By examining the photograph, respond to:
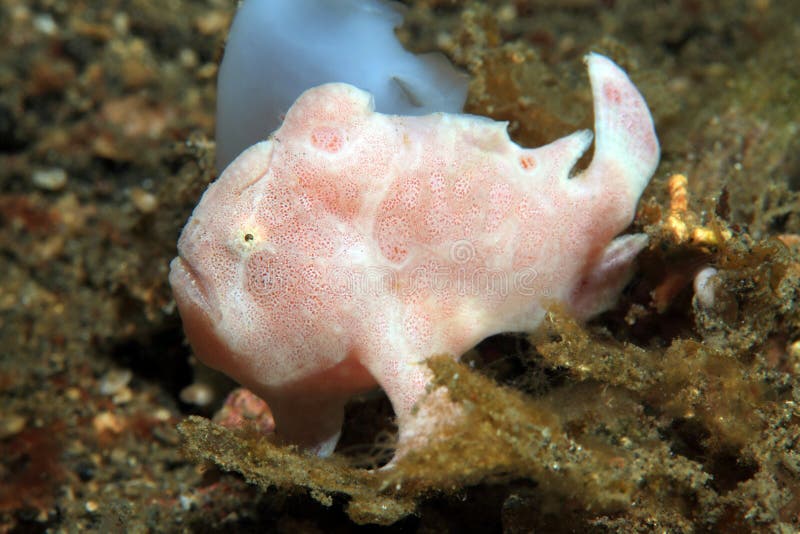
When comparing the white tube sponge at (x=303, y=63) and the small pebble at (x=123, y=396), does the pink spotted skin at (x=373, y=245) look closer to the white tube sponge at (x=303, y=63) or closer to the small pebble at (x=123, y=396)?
the white tube sponge at (x=303, y=63)

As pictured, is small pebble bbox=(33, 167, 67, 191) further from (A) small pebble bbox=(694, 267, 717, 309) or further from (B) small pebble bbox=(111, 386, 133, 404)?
(A) small pebble bbox=(694, 267, 717, 309)

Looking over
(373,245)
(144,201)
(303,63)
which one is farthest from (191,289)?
(144,201)

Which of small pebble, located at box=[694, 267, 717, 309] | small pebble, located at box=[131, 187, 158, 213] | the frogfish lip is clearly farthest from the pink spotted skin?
small pebble, located at box=[131, 187, 158, 213]

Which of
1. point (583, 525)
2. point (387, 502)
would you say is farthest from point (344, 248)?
point (583, 525)

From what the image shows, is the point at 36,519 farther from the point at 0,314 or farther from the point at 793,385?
the point at 793,385

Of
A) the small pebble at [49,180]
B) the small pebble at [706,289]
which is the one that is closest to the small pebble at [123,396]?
the small pebble at [49,180]

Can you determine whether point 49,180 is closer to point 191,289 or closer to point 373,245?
point 191,289
